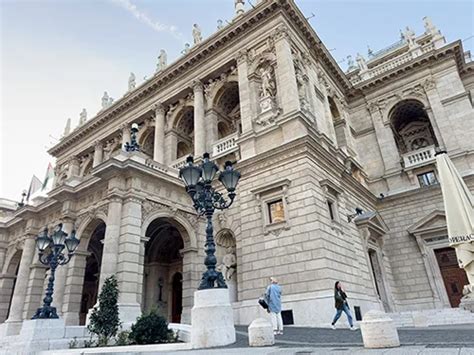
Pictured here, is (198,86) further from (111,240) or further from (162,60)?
(111,240)

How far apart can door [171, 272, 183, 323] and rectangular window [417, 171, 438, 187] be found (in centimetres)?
1717

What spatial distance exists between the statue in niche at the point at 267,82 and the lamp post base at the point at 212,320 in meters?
13.4

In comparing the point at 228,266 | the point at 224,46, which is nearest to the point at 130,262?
the point at 228,266

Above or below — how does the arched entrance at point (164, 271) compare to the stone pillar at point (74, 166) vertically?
below

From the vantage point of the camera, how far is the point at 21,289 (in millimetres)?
18781

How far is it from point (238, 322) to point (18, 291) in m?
13.2

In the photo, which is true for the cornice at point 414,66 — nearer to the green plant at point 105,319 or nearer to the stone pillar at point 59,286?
the green plant at point 105,319

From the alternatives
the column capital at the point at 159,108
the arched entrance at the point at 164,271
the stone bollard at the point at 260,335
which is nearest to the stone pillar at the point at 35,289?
the arched entrance at the point at 164,271

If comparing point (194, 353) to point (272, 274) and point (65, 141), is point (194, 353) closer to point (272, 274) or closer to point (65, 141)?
point (272, 274)

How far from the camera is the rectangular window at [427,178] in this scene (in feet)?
71.5

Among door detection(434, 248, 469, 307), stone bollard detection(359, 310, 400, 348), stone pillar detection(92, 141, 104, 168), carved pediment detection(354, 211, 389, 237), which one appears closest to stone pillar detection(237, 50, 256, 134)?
carved pediment detection(354, 211, 389, 237)

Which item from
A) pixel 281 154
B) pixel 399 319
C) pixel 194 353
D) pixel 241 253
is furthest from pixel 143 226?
pixel 399 319

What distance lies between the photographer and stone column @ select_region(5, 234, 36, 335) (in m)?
17.8

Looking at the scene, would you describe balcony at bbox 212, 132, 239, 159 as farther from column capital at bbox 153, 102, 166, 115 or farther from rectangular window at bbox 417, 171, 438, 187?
rectangular window at bbox 417, 171, 438, 187
